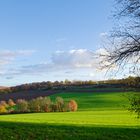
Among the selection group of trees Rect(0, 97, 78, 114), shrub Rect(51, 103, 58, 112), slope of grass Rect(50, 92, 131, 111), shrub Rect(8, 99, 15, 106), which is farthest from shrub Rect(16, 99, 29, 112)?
slope of grass Rect(50, 92, 131, 111)

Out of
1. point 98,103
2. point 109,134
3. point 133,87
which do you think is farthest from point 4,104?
point 133,87

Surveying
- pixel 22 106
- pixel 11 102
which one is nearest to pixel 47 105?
pixel 22 106

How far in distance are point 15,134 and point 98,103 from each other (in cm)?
8563

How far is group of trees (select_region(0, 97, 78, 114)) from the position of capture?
3757 inches

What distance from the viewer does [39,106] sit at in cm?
9719

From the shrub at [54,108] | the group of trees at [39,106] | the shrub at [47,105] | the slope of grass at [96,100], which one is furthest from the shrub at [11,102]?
the shrub at [54,108]

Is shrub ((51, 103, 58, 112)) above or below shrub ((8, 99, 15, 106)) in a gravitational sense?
below

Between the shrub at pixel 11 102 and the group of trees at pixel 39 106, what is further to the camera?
the shrub at pixel 11 102

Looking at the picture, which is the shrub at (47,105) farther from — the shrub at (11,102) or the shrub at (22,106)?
the shrub at (11,102)

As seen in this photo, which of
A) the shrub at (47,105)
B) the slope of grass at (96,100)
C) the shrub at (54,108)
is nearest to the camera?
the shrub at (47,105)

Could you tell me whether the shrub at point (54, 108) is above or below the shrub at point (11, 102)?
below

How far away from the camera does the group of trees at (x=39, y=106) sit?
313ft

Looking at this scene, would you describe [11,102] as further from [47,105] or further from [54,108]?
[54,108]

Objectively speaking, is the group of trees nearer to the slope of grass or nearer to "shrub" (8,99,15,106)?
"shrub" (8,99,15,106)
